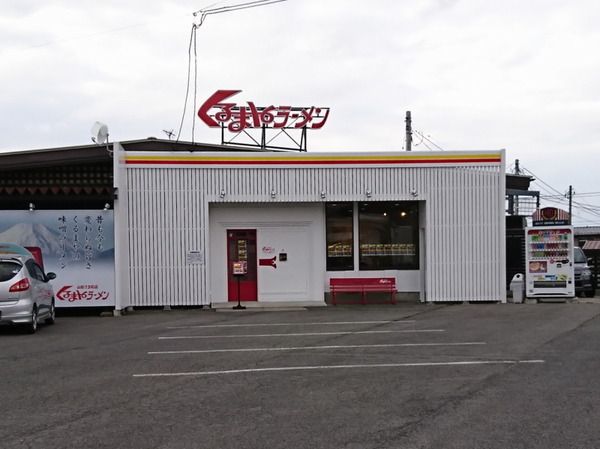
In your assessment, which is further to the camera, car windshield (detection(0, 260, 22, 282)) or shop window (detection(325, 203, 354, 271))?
shop window (detection(325, 203, 354, 271))

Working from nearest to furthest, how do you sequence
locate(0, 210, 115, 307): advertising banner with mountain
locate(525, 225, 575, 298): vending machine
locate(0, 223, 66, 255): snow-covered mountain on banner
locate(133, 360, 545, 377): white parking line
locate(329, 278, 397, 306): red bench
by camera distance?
locate(133, 360, 545, 377): white parking line < locate(0, 223, 66, 255): snow-covered mountain on banner < locate(0, 210, 115, 307): advertising banner with mountain < locate(329, 278, 397, 306): red bench < locate(525, 225, 575, 298): vending machine

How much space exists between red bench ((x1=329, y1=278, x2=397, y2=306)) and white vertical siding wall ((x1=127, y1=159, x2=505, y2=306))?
112 cm

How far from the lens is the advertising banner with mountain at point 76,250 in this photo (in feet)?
58.5

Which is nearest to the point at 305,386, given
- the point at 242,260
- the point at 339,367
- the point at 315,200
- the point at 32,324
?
the point at 339,367

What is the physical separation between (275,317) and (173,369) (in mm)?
7395

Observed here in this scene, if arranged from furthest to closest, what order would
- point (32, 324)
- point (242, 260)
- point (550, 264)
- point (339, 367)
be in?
point (550, 264)
point (242, 260)
point (32, 324)
point (339, 367)

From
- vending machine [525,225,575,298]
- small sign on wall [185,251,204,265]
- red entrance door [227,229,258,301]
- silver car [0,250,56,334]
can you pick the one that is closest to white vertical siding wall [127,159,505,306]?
small sign on wall [185,251,204,265]

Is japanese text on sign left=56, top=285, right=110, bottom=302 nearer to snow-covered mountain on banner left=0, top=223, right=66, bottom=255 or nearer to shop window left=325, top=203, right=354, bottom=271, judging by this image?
snow-covered mountain on banner left=0, top=223, right=66, bottom=255

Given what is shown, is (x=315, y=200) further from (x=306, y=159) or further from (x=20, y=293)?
(x=20, y=293)

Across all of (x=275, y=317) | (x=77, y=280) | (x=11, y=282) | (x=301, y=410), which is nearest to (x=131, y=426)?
(x=301, y=410)

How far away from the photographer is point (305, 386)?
8492 mm

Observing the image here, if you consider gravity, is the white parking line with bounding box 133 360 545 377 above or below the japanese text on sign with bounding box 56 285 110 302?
below

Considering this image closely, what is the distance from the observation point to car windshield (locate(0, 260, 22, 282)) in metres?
Result: 13.6

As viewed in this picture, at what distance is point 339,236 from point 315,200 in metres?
1.62
